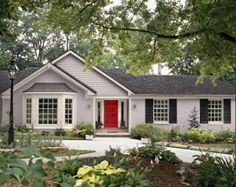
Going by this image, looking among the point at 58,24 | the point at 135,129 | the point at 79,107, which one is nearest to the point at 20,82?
the point at 79,107

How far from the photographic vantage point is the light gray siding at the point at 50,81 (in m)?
27.6

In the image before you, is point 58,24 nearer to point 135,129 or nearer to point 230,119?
point 135,129

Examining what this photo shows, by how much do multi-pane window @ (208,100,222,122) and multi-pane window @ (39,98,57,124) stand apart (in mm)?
10890

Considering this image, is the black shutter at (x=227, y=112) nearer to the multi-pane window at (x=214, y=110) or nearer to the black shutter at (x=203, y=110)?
the multi-pane window at (x=214, y=110)

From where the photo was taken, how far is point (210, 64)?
14758mm

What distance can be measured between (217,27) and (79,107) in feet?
60.3

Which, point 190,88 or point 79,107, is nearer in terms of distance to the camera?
point 79,107

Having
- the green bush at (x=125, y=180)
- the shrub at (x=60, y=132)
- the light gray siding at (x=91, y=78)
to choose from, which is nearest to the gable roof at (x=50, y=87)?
the light gray siding at (x=91, y=78)

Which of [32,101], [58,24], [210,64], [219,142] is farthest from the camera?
[32,101]

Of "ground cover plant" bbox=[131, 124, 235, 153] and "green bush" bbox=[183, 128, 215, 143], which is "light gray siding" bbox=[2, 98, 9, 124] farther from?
"green bush" bbox=[183, 128, 215, 143]

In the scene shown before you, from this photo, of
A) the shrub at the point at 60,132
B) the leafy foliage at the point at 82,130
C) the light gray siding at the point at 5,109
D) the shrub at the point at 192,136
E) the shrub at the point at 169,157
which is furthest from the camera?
the light gray siding at the point at 5,109

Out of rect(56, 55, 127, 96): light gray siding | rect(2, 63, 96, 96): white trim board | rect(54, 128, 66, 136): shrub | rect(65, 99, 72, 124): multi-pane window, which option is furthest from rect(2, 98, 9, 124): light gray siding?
rect(56, 55, 127, 96): light gray siding

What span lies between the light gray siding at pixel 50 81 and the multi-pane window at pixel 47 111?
1343mm

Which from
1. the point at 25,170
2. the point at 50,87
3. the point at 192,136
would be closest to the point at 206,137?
the point at 192,136
